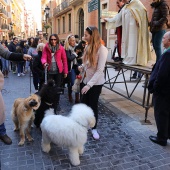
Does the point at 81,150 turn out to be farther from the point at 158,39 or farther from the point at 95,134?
the point at 158,39

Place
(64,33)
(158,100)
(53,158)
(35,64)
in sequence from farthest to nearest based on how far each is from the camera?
(64,33), (35,64), (158,100), (53,158)

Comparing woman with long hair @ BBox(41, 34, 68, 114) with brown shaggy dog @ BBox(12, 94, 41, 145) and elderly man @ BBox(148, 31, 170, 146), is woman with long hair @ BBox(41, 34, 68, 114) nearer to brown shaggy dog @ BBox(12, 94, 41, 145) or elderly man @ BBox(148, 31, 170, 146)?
brown shaggy dog @ BBox(12, 94, 41, 145)

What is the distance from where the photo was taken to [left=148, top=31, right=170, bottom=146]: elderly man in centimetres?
299

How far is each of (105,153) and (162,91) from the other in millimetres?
1372

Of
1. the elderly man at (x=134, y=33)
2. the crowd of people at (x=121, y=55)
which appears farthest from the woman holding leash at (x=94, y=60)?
the elderly man at (x=134, y=33)

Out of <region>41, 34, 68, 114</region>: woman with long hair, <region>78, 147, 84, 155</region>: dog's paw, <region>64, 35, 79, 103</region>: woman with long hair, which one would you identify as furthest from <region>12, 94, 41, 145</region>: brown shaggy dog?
<region>64, 35, 79, 103</region>: woman with long hair

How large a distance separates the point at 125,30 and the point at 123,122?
92.9 inches

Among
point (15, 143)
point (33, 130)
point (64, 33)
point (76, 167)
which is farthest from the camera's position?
point (64, 33)

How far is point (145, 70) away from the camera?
4.27 meters

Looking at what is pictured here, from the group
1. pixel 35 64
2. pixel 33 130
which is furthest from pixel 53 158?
pixel 35 64

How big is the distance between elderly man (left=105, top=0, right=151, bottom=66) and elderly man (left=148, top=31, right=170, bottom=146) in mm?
1799

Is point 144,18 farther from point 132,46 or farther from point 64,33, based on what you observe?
point 64,33

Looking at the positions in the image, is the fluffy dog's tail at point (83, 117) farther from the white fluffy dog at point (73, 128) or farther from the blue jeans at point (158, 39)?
the blue jeans at point (158, 39)

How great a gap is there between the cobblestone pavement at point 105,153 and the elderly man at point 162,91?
0.94 ft
